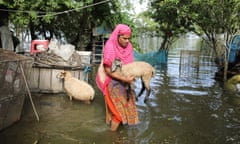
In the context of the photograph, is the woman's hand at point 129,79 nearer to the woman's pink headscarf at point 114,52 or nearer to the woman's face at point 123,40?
the woman's pink headscarf at point 114,52

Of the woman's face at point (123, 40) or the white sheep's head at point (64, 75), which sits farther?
the white sheep's head at point (64, 75)

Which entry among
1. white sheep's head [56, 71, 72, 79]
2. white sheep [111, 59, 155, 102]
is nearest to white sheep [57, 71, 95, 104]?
white sheep's head [56, 71, 72, 79]

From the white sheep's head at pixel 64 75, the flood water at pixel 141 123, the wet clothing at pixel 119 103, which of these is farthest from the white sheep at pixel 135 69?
the white sheep's head at pixel 64 75

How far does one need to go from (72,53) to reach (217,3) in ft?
22.1

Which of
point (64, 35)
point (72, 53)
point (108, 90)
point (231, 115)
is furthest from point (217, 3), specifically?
point (64, 35)

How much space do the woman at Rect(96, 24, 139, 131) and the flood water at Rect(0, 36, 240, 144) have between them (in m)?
0.45

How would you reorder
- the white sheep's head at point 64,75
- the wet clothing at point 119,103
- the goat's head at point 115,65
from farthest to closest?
the white sheep's head at point 64,75
the wet clothing at point 119,103
the goat's head at point 115,65

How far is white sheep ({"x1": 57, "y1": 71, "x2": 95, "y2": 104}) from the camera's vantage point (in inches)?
259

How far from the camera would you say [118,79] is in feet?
13.6

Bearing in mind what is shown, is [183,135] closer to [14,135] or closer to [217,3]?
[14,135]

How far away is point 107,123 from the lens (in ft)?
16.4

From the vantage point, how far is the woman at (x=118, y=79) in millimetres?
4121

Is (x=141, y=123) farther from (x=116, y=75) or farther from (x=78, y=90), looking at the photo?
(x=78, y=90)

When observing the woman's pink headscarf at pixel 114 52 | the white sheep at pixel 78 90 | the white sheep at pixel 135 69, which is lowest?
the white sheep at pixel 78 90
